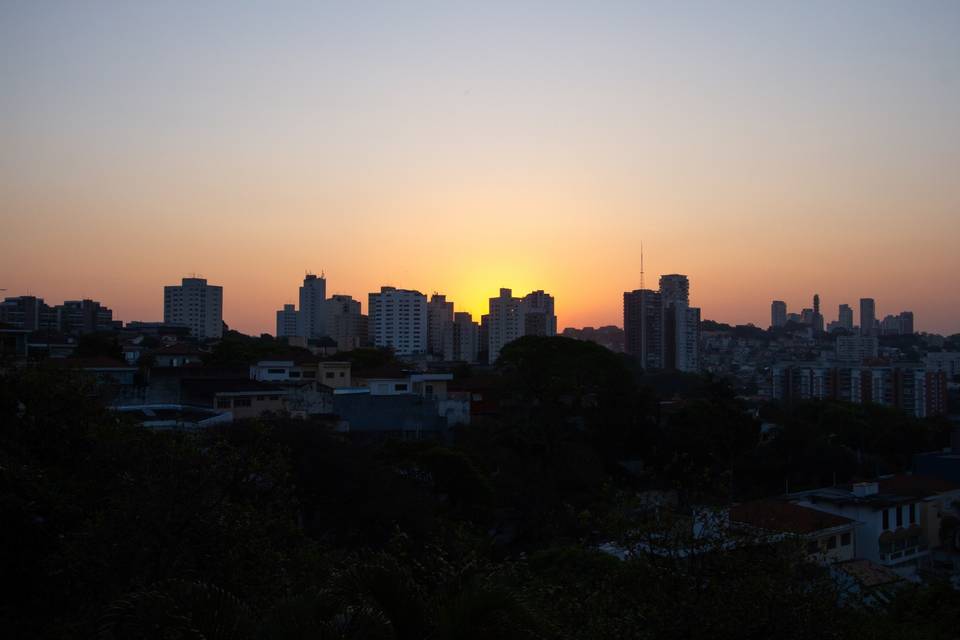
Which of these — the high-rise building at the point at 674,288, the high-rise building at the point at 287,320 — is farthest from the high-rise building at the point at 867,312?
the high-rise building at the point at 287,320

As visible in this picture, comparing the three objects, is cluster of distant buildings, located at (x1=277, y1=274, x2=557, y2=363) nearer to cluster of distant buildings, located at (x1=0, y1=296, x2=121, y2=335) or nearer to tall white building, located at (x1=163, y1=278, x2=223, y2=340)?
tall white building, located at (x1=163, y1=278, x2=223, y2=340)

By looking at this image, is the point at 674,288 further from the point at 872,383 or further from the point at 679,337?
the point at 872,383

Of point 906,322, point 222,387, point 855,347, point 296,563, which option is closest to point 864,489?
point 296,563

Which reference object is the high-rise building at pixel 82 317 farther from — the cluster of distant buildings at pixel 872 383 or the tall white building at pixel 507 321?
the cluster of distant buildings at pixel 872 383

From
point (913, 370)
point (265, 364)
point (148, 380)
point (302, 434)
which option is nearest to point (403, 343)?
point (913, 370)

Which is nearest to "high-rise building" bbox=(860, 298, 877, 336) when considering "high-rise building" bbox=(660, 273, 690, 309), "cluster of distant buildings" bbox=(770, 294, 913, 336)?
"cluster of distant buildings" bbox=(770, 294, 913, 336)

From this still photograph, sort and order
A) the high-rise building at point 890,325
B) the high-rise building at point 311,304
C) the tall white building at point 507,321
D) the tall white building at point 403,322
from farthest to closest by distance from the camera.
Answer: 1. the high-rise building at point 890,325
2. the high-rise building at point 311,304
3. the tall white building at point 403,322
4. the tall white building at point 507,321

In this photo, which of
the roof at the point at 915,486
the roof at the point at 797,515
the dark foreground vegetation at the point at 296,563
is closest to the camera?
the dark foreground vegetation at the point at 296,563
